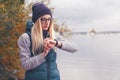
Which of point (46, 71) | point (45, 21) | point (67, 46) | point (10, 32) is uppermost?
point (45, 21)

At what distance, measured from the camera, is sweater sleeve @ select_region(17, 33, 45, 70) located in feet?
17.6

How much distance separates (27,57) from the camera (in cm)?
548

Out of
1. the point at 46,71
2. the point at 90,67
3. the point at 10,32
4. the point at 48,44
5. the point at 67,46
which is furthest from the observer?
the point at 90,67

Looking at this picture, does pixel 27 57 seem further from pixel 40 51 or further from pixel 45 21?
pixel 45 21

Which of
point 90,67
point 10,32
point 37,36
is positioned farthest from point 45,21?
point 90,67

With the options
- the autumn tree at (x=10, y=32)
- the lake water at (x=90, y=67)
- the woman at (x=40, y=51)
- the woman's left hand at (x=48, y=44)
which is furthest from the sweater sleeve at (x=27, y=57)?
the lake water at (x=90, y=67)

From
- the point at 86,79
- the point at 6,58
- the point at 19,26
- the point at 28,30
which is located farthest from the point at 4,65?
the point at 86,79

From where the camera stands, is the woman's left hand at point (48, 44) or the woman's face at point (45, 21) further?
the woman's face at point (45, 21)

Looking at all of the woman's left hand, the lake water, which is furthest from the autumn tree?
the woman's left hand

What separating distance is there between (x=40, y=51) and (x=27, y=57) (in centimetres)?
17

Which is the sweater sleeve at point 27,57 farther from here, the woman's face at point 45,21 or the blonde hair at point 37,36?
the woman's face at point 45,21

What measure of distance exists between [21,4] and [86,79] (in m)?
20.3

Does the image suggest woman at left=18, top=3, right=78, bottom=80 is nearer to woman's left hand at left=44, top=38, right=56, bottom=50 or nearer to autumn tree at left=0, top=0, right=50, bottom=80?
woman's left hand at left=44, top=38, right=56, bottom=50

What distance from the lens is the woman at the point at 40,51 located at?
5426 mm
